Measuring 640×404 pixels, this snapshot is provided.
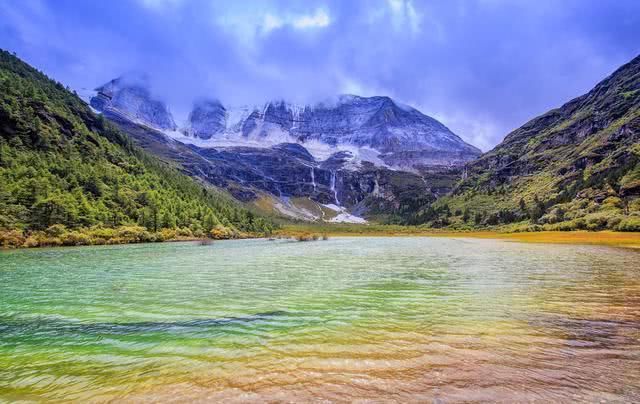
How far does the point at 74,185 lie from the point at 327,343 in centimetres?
10304

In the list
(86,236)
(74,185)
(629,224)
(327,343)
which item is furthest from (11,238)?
(629,224)

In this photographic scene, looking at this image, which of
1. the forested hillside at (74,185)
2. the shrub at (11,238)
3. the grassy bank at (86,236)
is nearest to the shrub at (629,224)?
the grassy bank at (86,236)

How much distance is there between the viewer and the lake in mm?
7020

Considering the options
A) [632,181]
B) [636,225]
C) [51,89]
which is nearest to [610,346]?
[636,225]

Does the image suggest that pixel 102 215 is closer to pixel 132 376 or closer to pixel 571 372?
pixel 132 376

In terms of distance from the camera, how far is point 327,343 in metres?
10.1

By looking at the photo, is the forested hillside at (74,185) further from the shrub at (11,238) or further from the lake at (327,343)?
the lake at (327,343)

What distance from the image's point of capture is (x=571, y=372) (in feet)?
24.4

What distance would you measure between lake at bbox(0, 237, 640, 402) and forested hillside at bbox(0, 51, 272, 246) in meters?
63.2

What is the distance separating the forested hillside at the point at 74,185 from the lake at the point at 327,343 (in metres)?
63.2

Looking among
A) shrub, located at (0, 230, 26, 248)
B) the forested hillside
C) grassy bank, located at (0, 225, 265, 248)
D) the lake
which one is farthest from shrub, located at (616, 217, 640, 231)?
shrub, located at (0, 230, 26, 248)

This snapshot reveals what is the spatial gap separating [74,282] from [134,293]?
7.69 metres

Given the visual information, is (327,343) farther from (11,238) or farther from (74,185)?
(74,185)

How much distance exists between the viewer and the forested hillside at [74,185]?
72438 millimetres
